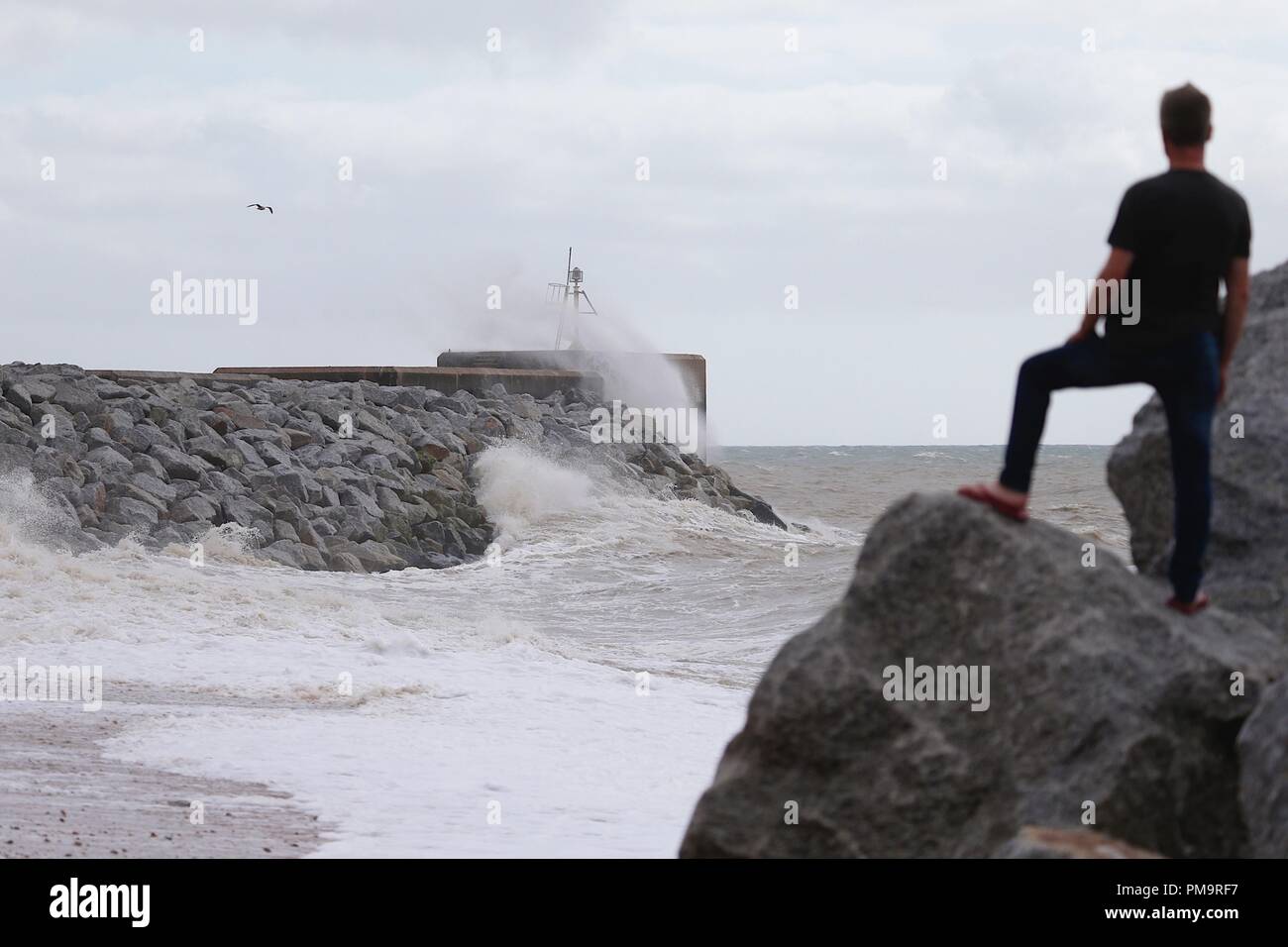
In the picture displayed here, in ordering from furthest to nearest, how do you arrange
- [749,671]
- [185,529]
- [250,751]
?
1. [185,529]
2. [749,671]
3. [250,751]

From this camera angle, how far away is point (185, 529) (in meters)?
16.4

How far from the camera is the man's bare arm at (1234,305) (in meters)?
3.60

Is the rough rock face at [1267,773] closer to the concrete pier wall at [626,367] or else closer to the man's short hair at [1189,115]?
the man's short hair at [1189,115]

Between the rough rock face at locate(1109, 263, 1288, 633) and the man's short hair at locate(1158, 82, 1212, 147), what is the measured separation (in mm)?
786

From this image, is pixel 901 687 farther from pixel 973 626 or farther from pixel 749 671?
pixel 749 671

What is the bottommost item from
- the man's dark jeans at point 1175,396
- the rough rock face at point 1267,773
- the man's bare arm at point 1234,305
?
the rough rock face at point 1267,773

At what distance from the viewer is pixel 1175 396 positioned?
3.57 m

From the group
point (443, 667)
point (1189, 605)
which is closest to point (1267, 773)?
point (1189, 605)

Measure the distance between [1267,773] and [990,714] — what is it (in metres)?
0.61

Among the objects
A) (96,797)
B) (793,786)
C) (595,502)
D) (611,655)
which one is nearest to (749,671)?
(611,655)

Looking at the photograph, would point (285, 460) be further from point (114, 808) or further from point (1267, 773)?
point (1267, 773)

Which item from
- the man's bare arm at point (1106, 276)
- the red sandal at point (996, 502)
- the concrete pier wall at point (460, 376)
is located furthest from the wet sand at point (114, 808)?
the concrete pier wall at point (460, 376)
